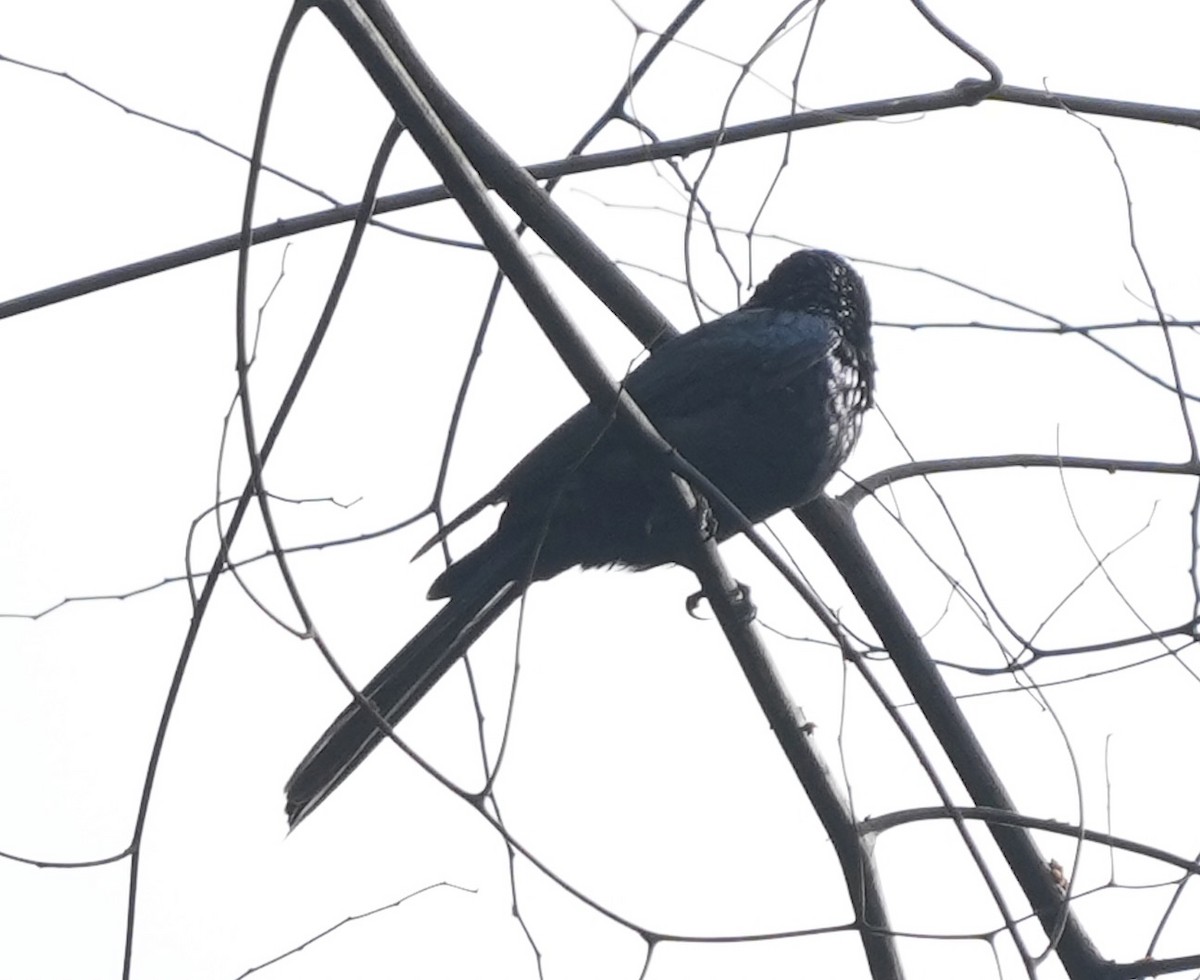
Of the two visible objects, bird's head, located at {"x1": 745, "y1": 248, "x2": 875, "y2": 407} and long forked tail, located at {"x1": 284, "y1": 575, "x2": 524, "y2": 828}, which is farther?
bird's head, located at {"x1": 745, "y1": 248, "x2": 875, "y2": 407}

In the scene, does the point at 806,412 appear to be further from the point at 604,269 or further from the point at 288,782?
the point at 288,782

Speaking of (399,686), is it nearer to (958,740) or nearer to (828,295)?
(958,740)

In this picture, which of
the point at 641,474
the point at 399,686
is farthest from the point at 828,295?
the point at 399,686

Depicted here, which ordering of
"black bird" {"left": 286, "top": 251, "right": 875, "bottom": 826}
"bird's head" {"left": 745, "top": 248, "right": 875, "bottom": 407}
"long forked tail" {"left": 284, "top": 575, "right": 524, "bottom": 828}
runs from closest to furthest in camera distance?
1. "long forked tail" {"left": 284, "top": 575, "right": 524, "bottom": 828}
2. "black bird" {"left": 286, "top": 251, "right": 875, "bottom": 826}
3. "bird's head" {"left": 745, "top": 248, "right": 875, "bottom": 407}

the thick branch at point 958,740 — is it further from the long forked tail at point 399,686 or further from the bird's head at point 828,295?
the bird's head at point 828,295

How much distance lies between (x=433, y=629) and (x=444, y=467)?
2.60ft

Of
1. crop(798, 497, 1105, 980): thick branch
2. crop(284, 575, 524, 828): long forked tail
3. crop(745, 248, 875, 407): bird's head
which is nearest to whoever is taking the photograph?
crop(798, 497, 1105, 980): thick branch

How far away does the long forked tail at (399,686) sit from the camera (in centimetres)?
336

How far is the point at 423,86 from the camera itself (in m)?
2.59

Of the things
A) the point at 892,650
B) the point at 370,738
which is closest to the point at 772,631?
the point at 892,650

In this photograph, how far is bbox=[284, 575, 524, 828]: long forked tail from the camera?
3.36 meters

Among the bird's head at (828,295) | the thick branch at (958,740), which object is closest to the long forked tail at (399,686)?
the thick branch at (958,740)

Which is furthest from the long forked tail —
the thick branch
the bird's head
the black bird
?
the bird's head

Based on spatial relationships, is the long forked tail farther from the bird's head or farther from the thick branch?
the bird's head
